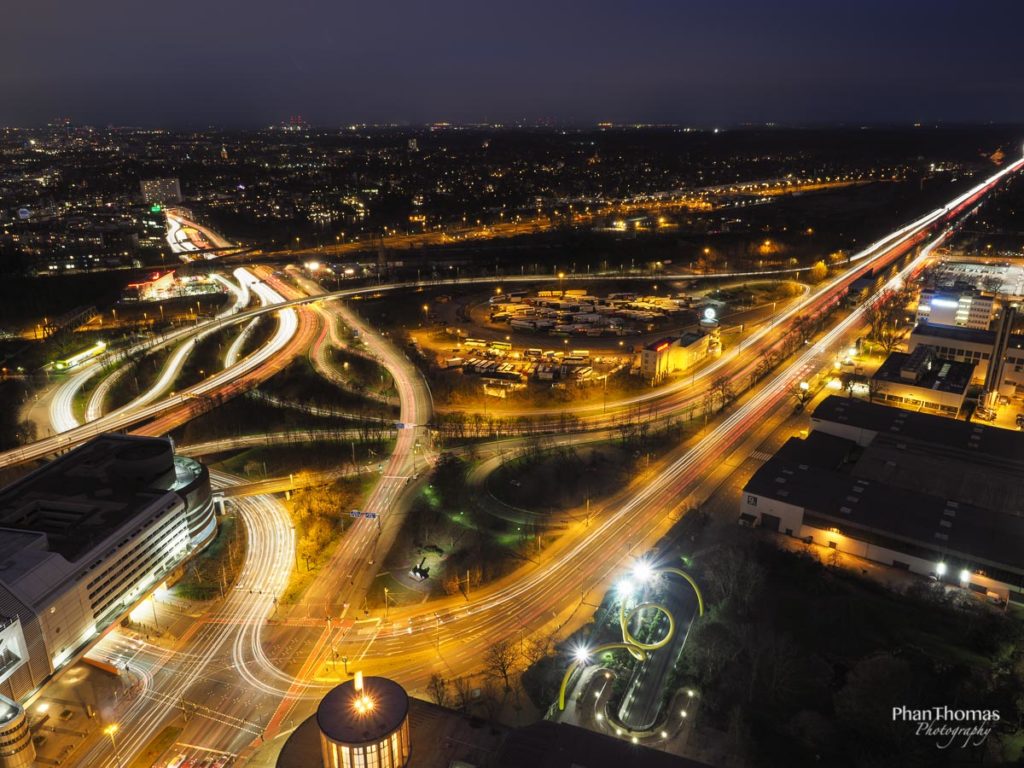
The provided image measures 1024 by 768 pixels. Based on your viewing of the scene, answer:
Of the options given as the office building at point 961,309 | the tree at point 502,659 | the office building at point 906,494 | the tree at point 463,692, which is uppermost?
the office building at point 961,309

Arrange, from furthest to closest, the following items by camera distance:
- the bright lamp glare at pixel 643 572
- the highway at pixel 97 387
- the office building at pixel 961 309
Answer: the office building at pixel 961 309
the highway at pixel 97 387
the bright lamp glare at pixel 643 572

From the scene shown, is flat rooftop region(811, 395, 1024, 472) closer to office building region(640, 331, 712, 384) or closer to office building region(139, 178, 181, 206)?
office building region(640, 331, 712, 384)

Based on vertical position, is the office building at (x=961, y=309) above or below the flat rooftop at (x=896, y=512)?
above

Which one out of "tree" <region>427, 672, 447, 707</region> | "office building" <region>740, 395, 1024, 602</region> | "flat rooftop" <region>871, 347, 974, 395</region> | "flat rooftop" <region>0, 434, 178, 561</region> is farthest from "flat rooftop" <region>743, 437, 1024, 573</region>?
"flat rooftop" <region>0, 434, 178, 561</region>

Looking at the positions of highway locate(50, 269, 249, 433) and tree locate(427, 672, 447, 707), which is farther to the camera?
highway locate(50, 269, 249, 433)

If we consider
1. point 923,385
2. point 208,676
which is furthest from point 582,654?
point 923,385

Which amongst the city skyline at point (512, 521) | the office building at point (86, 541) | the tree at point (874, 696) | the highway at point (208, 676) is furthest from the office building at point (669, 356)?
the office building at point (86, 541)

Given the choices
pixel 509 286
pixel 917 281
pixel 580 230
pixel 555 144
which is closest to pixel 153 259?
pixel 509 286

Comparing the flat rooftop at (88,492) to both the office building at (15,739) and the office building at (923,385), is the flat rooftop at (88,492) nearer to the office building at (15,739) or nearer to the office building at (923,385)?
the office building at (15,739)
